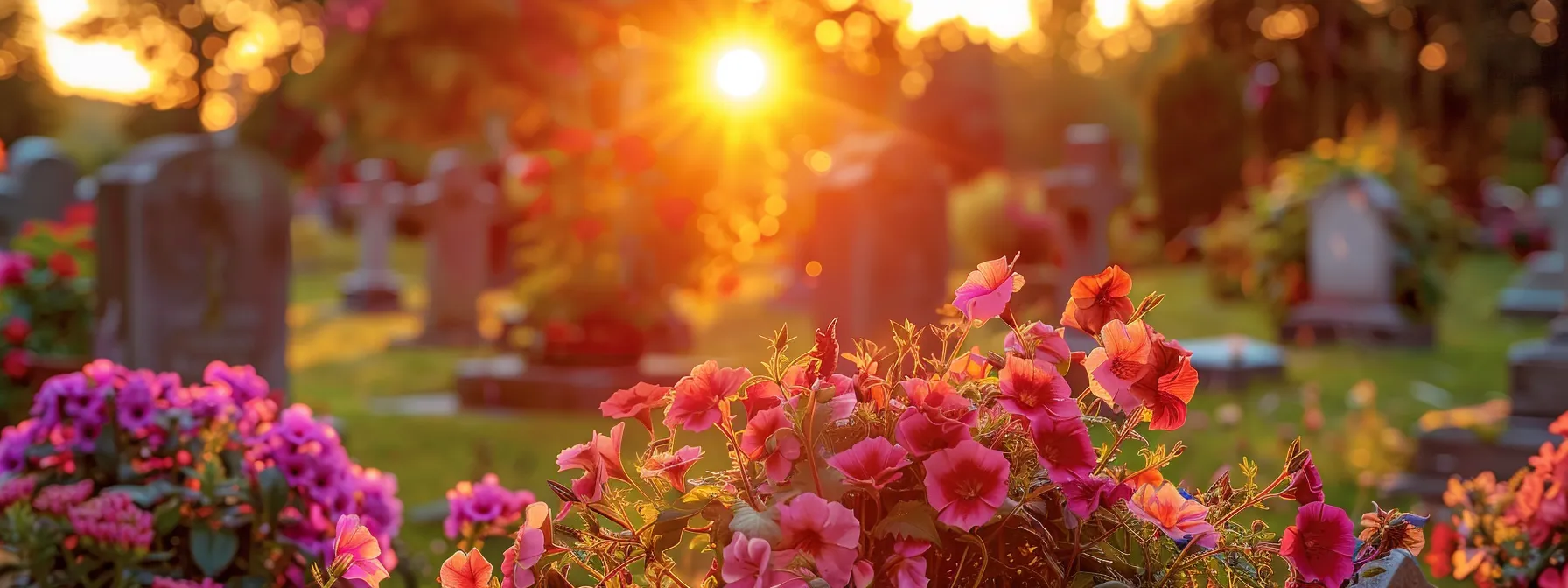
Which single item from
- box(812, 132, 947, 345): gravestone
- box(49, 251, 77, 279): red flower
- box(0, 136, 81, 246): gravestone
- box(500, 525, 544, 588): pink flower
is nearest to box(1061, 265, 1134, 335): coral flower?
box(500, 525, 544, 588): pink flower

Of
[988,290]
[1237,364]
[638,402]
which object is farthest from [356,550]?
[1237,364]

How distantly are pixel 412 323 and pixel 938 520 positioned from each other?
52.4ft

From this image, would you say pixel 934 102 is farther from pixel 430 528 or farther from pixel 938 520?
pixel 938 520

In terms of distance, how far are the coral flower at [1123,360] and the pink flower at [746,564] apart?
54 centimetres

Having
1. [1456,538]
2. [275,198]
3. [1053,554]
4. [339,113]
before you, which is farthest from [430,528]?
[339,113]

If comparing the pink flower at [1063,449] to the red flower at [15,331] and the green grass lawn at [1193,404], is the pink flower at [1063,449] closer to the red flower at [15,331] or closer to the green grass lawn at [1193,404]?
the green grass lawn at [1193,404]

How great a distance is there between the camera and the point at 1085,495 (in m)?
1.87

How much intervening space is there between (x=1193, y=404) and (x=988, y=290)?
833 cm

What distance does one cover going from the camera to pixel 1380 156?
14.8 meters

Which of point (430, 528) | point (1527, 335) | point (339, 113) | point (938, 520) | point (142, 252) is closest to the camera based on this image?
point (938, 520)

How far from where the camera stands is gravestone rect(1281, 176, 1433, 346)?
13250 mm

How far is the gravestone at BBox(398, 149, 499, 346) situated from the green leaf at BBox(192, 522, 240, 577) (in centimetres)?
1089

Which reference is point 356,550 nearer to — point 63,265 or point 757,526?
point 757,526

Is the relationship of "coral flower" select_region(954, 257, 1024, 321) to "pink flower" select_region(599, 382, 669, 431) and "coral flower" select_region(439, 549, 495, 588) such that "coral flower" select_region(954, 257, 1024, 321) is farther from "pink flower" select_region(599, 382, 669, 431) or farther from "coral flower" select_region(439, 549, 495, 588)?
"coral flower" select_region(439, 549, 495, 588)
